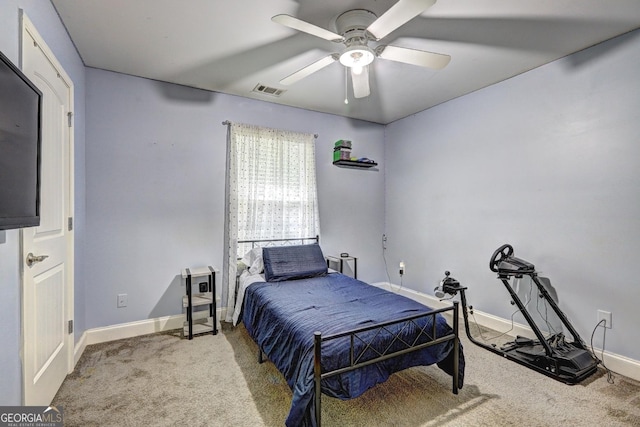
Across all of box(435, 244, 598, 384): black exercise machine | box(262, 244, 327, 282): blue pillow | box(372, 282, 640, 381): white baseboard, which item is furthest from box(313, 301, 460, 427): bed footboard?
box(262, 244, 327, 282): blue pillow

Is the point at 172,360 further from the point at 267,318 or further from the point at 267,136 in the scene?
the point at 267,136

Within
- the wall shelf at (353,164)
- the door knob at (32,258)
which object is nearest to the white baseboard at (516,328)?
the wall shelf at (353,164)

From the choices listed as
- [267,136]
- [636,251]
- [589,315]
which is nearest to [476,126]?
[636,251]

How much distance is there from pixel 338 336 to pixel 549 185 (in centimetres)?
250

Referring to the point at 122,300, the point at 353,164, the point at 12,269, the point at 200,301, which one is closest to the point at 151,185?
the point at 122,300

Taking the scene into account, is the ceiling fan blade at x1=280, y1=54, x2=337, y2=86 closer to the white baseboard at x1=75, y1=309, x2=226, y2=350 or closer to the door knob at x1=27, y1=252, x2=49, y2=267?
the door knob at x1=27, y1=252, x2=49, y2=267

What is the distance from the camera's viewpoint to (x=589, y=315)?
8.26ft

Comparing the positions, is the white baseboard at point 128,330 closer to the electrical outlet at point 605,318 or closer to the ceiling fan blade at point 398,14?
the ceiling fan blade at point 398,14

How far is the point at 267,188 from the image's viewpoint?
144 inches

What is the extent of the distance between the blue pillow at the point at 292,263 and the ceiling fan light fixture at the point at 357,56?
6.53 ft

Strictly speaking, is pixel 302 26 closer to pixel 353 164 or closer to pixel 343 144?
pixel 343 144

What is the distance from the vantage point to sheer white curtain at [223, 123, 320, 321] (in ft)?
11.3

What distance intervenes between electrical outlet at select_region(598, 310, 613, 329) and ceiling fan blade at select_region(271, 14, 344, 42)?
2.98 metres

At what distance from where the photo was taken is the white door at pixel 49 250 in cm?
161
